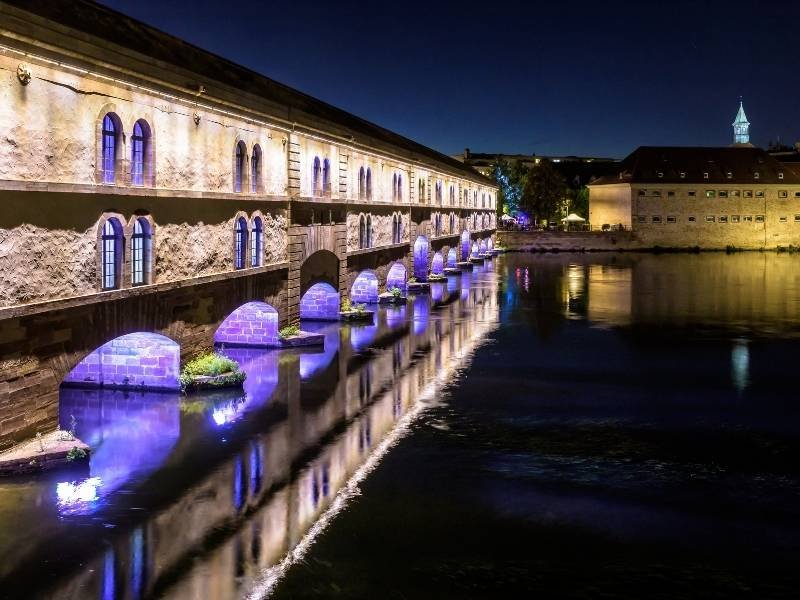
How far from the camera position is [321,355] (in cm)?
2841

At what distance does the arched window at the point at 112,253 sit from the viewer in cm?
1870

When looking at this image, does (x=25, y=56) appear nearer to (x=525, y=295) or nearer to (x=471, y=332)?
(x=471, y=332)

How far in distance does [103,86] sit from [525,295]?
117 ft

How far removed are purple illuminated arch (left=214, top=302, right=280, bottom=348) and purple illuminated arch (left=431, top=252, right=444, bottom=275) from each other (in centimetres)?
3134

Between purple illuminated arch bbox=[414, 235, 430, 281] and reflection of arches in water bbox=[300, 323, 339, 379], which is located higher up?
purple illuminated arch bbox=[414, 235, 430, 281]

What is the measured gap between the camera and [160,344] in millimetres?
22000

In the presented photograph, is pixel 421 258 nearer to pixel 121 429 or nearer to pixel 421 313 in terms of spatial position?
pixel 421 313

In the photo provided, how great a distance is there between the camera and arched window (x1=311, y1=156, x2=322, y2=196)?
103 ft

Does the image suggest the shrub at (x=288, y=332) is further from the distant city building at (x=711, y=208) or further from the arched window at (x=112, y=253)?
the distant city building at (x=711, y=208)

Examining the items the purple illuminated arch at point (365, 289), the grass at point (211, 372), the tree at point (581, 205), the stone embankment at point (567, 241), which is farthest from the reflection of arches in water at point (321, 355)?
the tree at point (581, 205)

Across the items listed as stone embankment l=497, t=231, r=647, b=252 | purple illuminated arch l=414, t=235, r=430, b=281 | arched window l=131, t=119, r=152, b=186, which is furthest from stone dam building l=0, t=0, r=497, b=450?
stone embankment l=497, t=231, r=647, b=252

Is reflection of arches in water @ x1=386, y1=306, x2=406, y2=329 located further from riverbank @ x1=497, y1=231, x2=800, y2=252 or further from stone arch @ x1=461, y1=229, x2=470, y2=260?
riverbank @ x1=497, y1=231, x2=800, y2=252

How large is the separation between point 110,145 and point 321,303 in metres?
18.0

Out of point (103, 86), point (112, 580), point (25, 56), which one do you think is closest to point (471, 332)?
point (103, 86)
